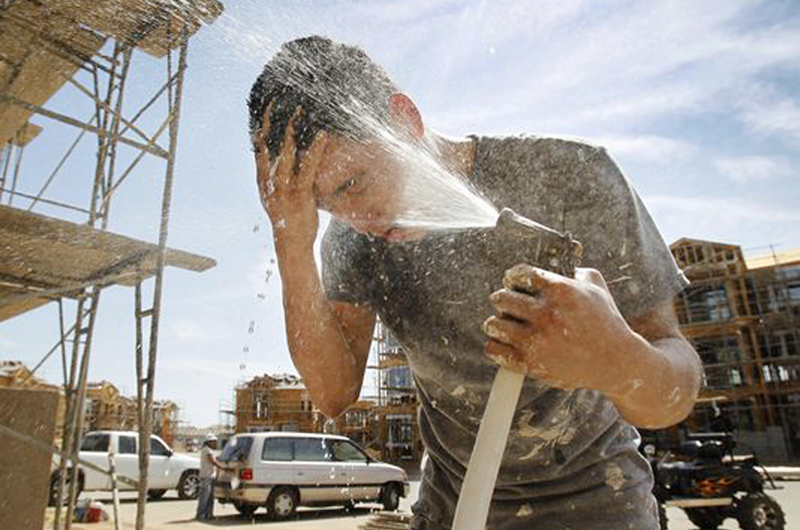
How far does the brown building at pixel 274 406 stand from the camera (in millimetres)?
36156

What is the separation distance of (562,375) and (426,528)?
95 cm

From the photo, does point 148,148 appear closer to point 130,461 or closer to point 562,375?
point 562,375

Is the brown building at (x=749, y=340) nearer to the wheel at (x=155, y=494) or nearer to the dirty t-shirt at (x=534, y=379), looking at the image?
the wheel at (x=155, y=494)

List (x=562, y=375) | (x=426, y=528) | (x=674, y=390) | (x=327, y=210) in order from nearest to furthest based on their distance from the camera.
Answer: (x=562, y=375) < (x=674, y=390) < (x=426, y=528) < (x=327, y=210)

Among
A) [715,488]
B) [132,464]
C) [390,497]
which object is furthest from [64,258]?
[132,464]

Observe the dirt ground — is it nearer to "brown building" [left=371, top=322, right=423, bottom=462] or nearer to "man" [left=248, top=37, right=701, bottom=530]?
"man" [left=248, top=37, right=701, bottom=530]

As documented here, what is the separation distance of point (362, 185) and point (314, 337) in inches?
19.5

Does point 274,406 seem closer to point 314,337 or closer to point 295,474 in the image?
point 295,474

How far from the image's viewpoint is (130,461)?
13523 millimetres

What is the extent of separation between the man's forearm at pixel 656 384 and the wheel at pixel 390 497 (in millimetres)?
12600

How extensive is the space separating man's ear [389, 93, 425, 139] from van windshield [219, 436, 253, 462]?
420 inches

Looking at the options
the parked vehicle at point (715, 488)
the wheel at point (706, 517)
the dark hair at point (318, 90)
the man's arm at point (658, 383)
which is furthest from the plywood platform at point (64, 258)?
the wheel at point (706, 517)

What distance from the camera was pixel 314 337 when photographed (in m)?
1.83

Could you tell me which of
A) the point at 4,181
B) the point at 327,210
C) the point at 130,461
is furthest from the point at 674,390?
the point at 130,461
